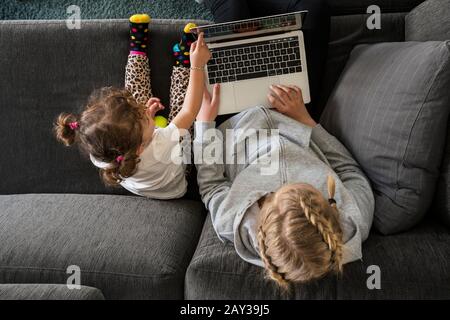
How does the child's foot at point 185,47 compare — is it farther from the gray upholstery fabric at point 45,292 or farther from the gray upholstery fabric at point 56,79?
the gray upholstery fabric at point 45,292

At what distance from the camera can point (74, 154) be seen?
1.36m

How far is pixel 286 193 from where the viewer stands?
3.01 feet

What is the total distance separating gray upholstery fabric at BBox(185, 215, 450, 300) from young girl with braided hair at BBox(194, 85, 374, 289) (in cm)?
4

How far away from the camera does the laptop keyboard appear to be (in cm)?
127

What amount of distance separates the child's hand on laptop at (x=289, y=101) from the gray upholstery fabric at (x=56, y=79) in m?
0.37

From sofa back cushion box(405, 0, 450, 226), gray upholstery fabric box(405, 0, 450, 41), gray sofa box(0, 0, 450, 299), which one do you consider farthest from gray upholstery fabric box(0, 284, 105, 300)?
gray upholstery fabric box(405, 0, 450, 41)

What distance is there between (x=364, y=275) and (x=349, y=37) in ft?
2.69

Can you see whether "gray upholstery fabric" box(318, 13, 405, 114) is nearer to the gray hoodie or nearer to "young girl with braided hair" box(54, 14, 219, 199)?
the gray hoodie

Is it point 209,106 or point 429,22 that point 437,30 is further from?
point 209,106

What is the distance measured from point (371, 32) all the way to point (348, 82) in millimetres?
282

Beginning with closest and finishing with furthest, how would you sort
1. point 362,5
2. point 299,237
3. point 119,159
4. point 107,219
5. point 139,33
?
1. point 299,237
2. point 119,159
3. point 107,219
4. point 139,33
5. point 362,5

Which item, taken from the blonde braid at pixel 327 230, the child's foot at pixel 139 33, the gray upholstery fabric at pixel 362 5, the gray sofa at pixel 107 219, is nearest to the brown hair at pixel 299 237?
the blonde braid at pixel 327 230

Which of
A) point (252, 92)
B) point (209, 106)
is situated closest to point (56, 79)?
point (209, 106)
